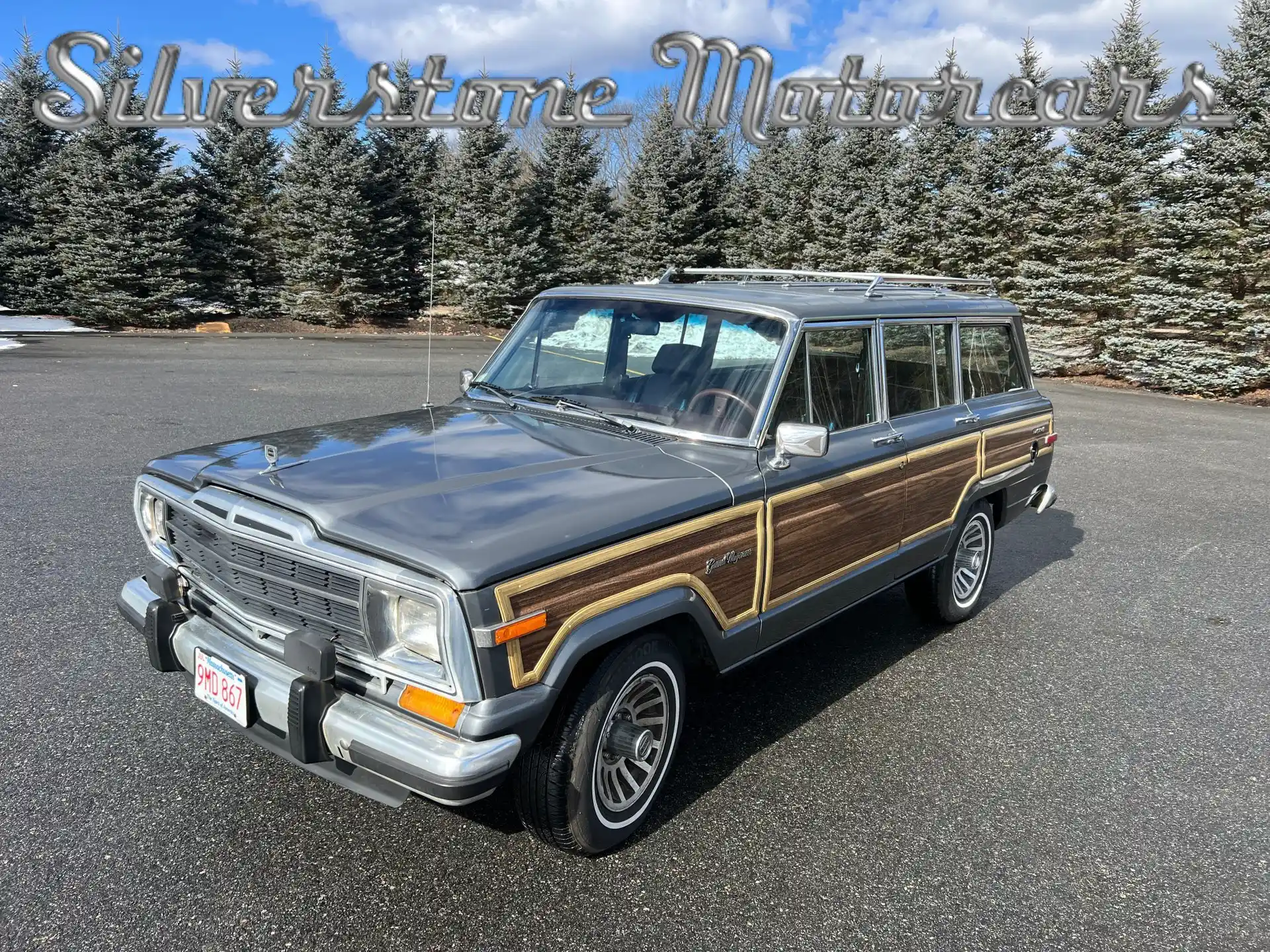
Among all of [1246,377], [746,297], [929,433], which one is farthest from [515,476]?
[1246,377]

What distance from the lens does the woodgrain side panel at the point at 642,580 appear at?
2.51m

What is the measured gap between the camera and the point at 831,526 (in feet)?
12.3

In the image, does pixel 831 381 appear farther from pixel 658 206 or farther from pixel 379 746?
pixel 658 206

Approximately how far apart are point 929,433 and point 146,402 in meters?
10.8

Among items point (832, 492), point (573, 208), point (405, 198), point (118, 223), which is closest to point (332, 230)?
point (405, 198)

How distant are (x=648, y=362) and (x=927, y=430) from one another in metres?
1.55

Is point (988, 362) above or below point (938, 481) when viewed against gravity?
above

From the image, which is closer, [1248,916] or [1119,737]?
[1248,916]

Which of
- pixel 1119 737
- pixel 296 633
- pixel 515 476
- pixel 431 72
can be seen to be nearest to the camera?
pixel 296 633

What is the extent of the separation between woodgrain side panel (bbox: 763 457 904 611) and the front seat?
0.67 m

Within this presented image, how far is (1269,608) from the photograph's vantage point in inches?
221

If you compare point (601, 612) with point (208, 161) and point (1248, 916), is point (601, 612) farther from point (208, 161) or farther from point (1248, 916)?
point (208, 161)

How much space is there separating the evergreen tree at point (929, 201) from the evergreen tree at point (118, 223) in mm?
19073

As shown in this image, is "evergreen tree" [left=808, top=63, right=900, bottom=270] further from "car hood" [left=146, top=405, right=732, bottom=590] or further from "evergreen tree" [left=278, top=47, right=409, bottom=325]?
"car hood" [left=146, top=405, right=732, bottom=590]
